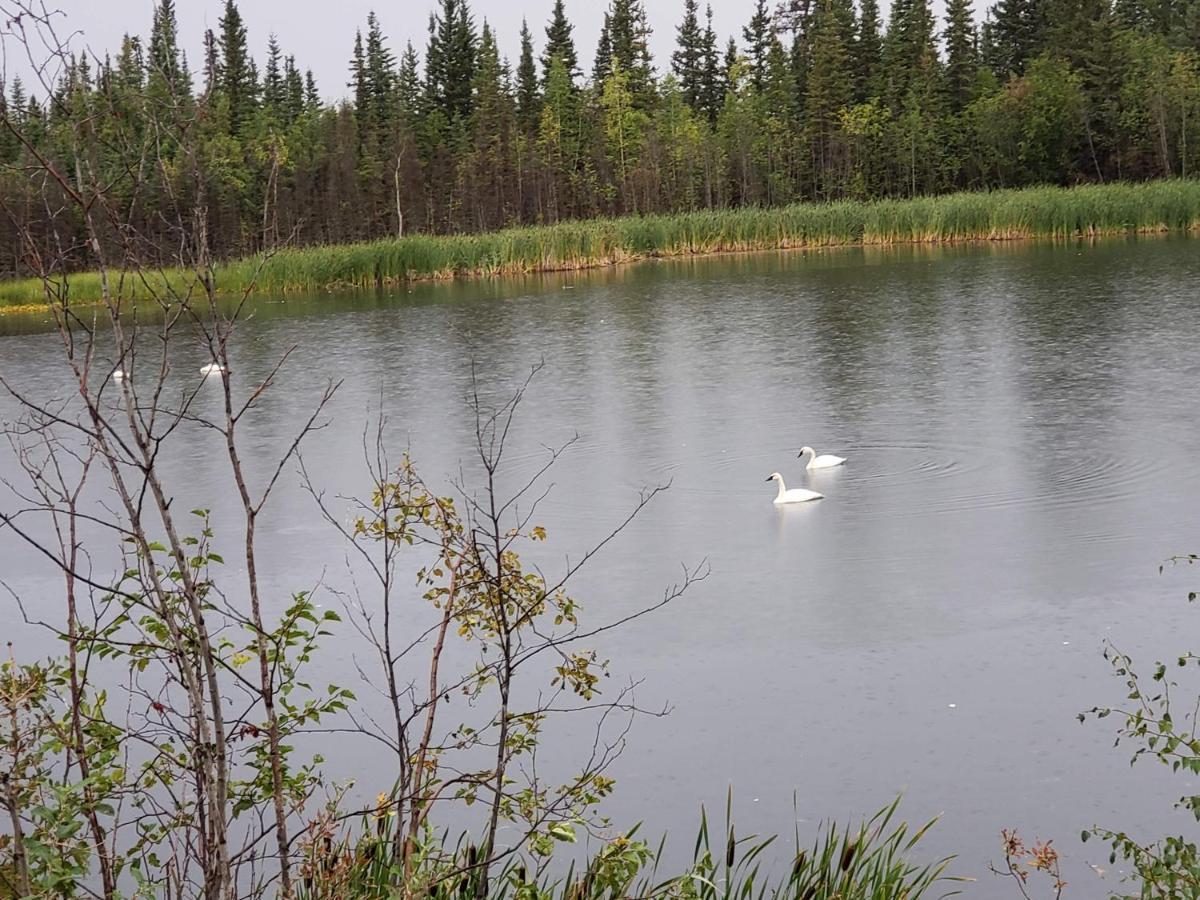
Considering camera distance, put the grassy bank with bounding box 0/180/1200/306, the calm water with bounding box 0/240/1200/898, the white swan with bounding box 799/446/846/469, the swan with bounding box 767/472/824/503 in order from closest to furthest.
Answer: the calm water with bounding box 0/240/1200/898 → the swan with bounding box 767/472/824/503 → the white swan with bounding box 799/446/846/469 → the grassy bank with bounding box 0/180/1200/306

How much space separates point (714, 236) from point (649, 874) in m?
29.1

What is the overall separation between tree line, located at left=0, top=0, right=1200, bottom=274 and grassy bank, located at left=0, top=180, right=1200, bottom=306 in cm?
1020

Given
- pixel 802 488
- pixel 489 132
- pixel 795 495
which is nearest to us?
pixel 795 495

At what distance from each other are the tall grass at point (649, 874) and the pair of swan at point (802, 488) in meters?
3.73

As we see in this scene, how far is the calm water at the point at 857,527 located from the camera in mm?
4309

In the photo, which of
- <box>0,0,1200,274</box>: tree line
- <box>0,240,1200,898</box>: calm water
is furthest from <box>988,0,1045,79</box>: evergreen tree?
<box>0,240,1200,898</box>: calm water

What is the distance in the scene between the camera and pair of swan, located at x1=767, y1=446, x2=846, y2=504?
7703 mm

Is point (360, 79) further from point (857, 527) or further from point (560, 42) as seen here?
point (857, 527)

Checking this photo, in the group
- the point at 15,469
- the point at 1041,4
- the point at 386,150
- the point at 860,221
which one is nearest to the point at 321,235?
the point at 386,150

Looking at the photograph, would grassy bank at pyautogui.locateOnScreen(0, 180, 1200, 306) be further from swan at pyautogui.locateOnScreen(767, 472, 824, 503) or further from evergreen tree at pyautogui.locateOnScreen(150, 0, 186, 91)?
evergreen tree at pyautogui.locateOnScreen(150, 0, 186, 91)

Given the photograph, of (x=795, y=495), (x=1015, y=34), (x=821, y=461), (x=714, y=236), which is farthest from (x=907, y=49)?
(x=795, y=495)

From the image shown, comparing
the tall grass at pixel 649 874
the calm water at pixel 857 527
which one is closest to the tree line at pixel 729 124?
the calm water at pixel 857 527

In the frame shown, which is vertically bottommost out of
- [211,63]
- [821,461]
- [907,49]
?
[821,461]

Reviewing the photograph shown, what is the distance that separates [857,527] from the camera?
283 inches
